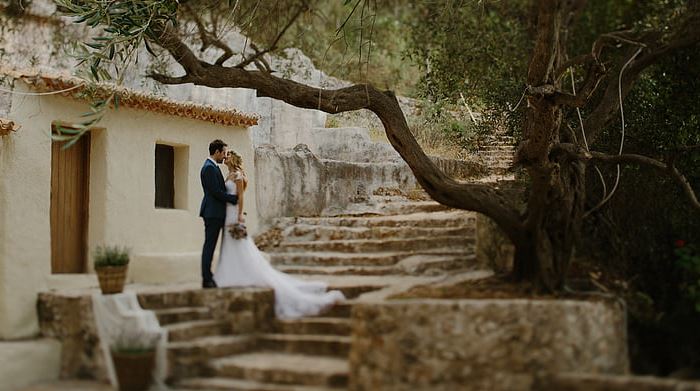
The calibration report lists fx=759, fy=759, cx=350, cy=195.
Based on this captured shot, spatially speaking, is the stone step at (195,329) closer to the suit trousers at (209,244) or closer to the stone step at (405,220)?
the suit trousers at (209,244)

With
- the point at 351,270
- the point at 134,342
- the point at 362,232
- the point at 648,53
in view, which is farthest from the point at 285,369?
the point at 648,53

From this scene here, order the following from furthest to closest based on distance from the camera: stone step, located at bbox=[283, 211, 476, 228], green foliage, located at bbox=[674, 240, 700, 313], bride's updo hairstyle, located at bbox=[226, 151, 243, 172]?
stone step, located at bbox=[283, 211, 476, 228] < bride's updo hairstyle, located at bbox=[226, 151, 243, 172] < green foliage, located at bbox=[674, 240, 700, 313]

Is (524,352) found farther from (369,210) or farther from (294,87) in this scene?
(369,210)

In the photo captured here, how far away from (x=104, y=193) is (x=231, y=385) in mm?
3813

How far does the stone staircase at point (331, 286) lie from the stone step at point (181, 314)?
10mm

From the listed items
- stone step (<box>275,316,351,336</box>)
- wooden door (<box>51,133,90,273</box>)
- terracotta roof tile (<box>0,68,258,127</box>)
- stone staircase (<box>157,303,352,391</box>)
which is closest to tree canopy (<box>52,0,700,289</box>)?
terracotta roof tile (<box>0,68,258,127</box>)

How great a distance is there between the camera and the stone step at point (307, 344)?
7.06 metres

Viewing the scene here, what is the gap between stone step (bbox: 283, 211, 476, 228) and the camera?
35.0 ft

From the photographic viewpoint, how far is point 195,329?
743 cm

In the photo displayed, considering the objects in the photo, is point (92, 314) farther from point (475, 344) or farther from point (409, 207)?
point (409, 207)

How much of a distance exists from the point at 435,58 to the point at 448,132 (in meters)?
3.14

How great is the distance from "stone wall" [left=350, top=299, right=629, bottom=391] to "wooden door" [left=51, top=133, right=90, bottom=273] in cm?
481

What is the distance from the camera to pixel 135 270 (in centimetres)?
947

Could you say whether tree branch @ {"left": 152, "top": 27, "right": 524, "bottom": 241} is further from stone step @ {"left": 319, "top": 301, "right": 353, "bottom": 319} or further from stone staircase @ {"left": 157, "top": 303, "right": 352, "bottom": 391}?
stone staircase @ {"left": 157, "top": 303, "right": 352, "bottom": 391}
